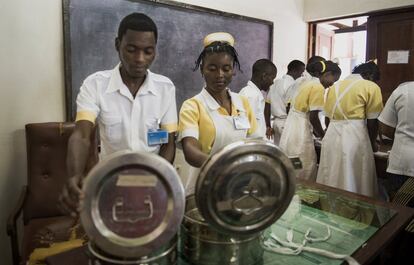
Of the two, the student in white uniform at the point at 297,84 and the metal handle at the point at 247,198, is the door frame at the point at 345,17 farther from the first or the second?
the metal handle at the point at 247,198

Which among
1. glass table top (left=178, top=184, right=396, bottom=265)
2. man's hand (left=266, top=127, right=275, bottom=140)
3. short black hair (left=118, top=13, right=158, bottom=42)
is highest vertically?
short black hair (left=118, top=13, right=158, bottom=42)

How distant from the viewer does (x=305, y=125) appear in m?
3.24

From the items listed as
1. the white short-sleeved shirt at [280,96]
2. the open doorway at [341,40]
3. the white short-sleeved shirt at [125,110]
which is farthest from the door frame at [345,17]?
the white short-sleeved shirt at [125,110]

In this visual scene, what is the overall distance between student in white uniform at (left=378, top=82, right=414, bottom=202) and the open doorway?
2078 mm

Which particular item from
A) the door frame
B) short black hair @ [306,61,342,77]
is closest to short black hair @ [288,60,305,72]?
short black hair @ [306,61,342,77]

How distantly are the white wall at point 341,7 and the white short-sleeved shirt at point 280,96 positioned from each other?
3.49 ft

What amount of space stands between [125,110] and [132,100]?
0.05 metres

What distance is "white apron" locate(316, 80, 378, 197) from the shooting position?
2.81 metres

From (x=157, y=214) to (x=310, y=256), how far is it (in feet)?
1.82

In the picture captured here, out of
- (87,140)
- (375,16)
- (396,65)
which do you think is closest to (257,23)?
(375,16)

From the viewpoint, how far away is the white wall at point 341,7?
3664mm

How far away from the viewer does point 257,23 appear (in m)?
3.63

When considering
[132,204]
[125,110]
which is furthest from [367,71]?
[132,204]

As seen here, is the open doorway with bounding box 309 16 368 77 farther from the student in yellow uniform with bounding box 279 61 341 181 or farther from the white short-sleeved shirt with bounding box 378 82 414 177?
the white short-sleeved shirt with bounding box 378 82 414 177
